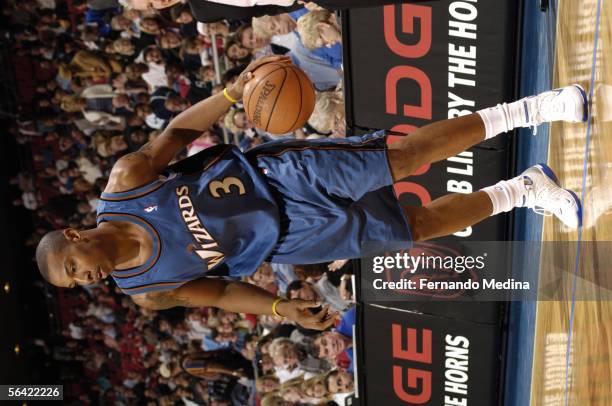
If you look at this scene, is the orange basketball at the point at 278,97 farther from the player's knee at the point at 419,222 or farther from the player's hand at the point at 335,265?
the player's hand at the point at 335,265

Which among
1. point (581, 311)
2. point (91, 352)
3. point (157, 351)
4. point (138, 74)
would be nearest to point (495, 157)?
point (581, 311)

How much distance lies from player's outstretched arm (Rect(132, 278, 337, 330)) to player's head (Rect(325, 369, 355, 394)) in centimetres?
241

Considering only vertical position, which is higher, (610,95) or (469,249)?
(610,95)

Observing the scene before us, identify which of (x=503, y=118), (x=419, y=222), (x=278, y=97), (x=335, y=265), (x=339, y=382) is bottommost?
(x=339, y=382)

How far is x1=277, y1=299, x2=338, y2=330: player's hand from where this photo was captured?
3.44 m

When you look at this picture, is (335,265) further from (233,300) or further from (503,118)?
(503,118)

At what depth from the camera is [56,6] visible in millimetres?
7531

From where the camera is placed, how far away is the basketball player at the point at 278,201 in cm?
327

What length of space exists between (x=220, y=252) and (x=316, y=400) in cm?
316

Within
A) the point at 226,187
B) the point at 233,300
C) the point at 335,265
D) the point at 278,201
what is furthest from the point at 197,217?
the point at 335,265

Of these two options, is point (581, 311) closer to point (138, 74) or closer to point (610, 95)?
point (610, 95)

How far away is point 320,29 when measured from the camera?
5094 mm

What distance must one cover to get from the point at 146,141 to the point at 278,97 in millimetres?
3879

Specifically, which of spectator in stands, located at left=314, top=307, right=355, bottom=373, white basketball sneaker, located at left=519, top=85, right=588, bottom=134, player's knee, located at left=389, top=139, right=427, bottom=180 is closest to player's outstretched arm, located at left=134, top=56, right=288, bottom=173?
player's knee, located at left=389, top=139, right=427, bottom=180
